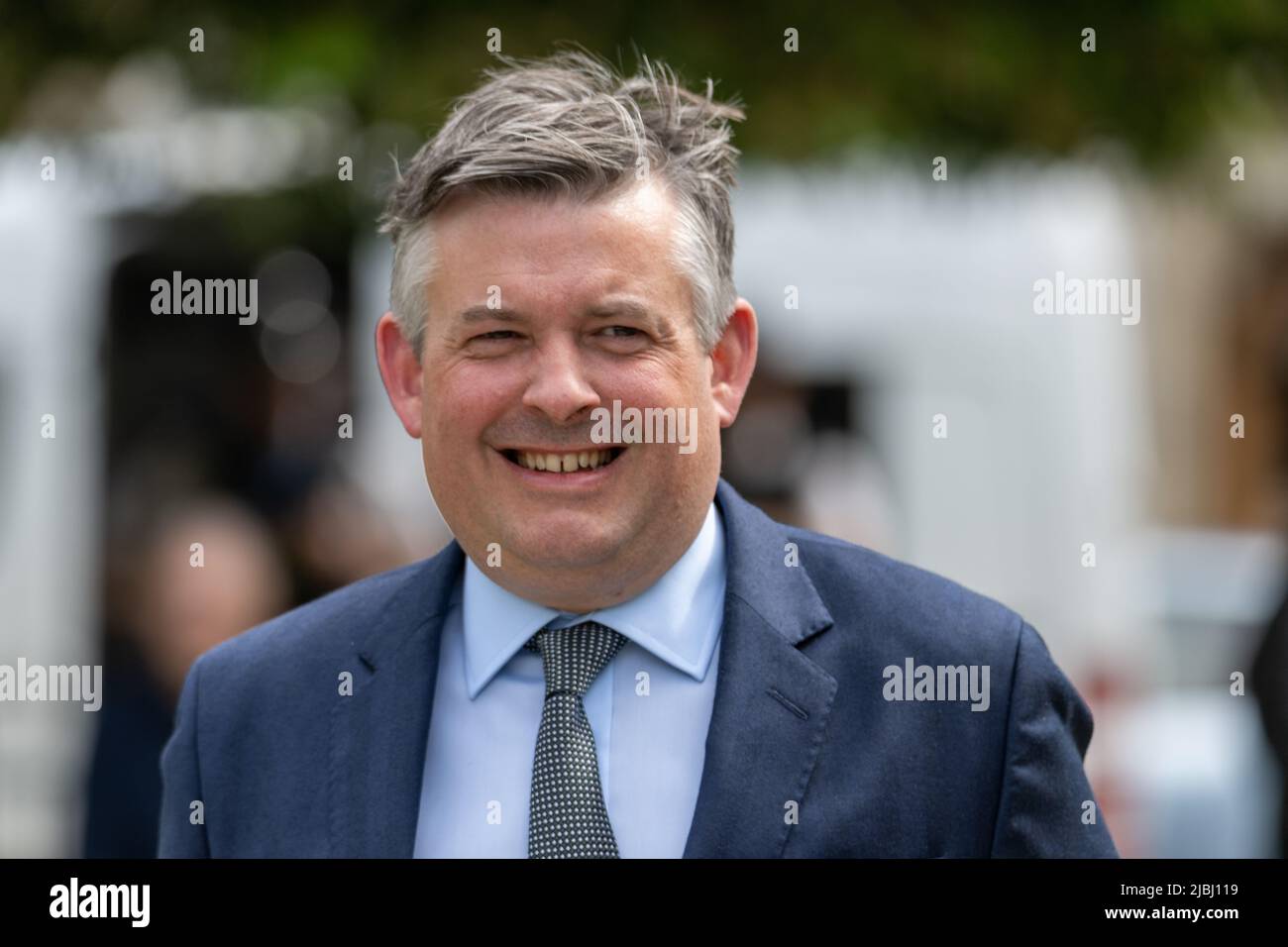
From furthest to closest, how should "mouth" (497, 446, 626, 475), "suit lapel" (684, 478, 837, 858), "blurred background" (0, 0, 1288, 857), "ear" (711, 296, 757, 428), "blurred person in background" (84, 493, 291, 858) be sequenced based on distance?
1. "blurred background" (0, 0, 1288, 857)
2. "blurred person in background" (84, 493, 291, 858)
3. "ear" (711, 296, 757, 428)
4. "mouth" (497, 446, 626, 475)
5. "suit lapel" (684, 478, 837, 858)

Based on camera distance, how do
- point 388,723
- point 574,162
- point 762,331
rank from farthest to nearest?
1. point 762,331
2. point 388,723
3. point 574,162

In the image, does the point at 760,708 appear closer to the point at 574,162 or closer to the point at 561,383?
the point at 561,383

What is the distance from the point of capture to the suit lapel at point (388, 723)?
8.17 ft

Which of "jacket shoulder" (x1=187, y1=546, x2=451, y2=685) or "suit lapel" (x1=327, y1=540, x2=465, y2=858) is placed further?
"jacket shoulder" (x1=187, y1=546, x2=451, y2=685)

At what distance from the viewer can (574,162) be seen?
8.00ft

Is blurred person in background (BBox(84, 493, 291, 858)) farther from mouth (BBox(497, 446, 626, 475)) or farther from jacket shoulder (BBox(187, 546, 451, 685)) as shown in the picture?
mouth (BBox(497, 446, 626, 475))

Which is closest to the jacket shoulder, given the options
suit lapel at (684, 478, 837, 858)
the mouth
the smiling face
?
the smiling face

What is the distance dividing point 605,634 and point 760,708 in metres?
0.24

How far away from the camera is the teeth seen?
2529mm

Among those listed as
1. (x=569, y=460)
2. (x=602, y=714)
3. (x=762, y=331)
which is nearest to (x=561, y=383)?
(x=569, y=460)

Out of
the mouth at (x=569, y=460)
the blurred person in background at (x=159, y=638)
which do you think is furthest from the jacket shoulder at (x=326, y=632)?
the blurred person in background at (x=159, y=638)

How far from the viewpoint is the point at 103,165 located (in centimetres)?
588

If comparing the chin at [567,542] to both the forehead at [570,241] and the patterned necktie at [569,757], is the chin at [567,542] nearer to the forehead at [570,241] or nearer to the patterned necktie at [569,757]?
the patterned necktie at [569,757]
